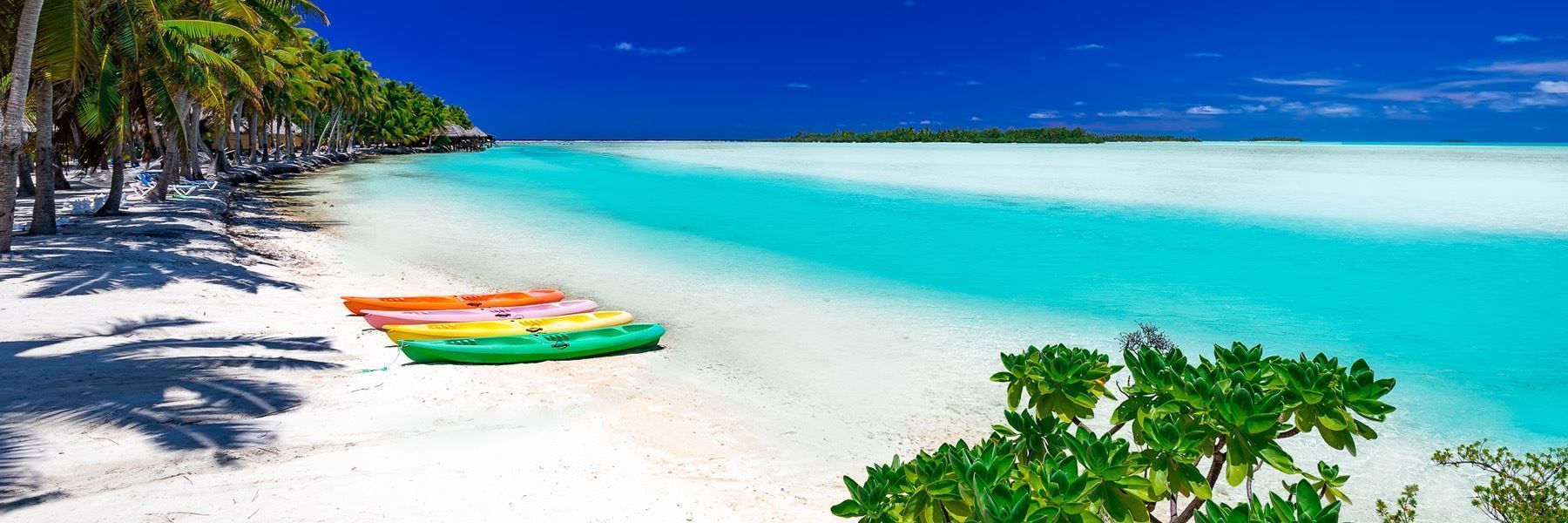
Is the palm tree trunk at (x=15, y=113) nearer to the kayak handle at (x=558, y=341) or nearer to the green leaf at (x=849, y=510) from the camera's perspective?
the kayak handle at (x=558, y=341)

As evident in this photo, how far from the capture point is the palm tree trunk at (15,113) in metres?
7.59

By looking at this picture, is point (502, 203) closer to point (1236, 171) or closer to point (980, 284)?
point (980, 284)

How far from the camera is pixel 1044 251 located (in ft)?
50.0

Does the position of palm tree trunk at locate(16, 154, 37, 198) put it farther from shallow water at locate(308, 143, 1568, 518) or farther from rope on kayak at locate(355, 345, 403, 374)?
rope on kayak at locate(355, 345, 403, 374)

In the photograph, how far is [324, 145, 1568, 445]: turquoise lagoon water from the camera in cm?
777

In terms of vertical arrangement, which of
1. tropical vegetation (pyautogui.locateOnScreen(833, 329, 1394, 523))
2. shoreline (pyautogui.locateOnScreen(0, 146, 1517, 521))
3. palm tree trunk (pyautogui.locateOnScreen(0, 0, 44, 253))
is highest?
palm tree trunk (pyautogui.locateOnScreen(0, 0, 44, 253))

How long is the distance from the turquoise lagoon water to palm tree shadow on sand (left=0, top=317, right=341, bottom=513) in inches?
291

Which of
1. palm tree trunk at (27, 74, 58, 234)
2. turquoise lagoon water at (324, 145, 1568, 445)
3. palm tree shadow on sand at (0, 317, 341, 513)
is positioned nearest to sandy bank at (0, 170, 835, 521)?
palm tree shadow on sand at (0, 317, 341, 513)

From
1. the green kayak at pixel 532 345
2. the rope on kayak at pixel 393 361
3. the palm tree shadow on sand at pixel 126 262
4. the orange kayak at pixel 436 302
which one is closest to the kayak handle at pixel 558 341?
the green kayak at pixel 532 345

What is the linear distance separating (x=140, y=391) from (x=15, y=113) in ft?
19.0

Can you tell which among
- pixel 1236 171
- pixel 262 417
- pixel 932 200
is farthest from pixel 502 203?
pixel 1236 171

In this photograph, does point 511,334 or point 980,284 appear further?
point 980,284

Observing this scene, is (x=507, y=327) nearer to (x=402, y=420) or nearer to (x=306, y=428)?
(x=402, y=420)

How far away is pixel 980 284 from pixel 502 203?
15840mm
